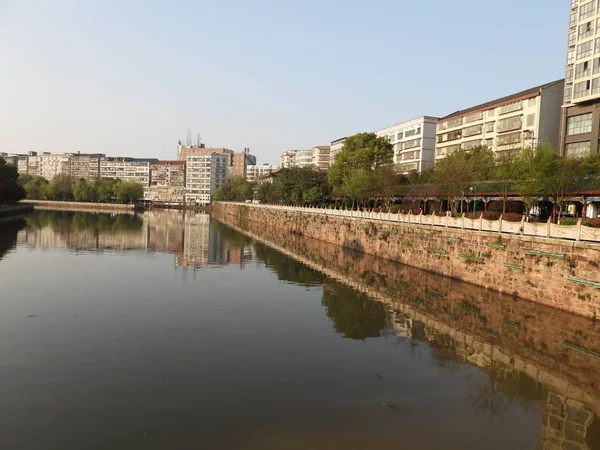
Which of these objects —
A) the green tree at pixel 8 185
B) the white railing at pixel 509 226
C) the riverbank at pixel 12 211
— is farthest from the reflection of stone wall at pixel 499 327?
the green tree at pixel 8 185

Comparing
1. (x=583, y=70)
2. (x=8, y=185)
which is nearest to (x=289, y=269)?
(x=583, y=70)

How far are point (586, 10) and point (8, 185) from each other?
103 m

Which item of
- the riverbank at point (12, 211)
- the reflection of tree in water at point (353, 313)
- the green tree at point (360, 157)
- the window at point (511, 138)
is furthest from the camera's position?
the riverbank at point (12, 211)

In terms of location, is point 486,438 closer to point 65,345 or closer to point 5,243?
point 65,345

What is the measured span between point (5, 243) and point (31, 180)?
14094 centimetres

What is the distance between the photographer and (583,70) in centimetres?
5781

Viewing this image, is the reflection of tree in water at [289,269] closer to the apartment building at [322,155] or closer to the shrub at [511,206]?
the shrub at [511,206]

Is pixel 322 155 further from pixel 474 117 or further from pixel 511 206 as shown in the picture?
pixel 511 206

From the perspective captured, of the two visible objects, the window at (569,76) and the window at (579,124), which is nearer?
the window at (579,124)

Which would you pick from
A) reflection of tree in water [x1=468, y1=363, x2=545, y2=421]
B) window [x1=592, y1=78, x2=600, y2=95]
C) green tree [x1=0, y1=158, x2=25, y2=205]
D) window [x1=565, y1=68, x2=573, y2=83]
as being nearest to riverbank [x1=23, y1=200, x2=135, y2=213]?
green tree [x1=0, y1=158, x2=25, y2=205]

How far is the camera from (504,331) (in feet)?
70.2

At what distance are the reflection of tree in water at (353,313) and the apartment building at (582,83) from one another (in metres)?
42.0

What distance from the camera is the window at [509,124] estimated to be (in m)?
73.7

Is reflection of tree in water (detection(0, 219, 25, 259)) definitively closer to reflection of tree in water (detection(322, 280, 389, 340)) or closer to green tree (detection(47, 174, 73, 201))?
reflection of tree in water (detection(322, 280, 389, 340))
